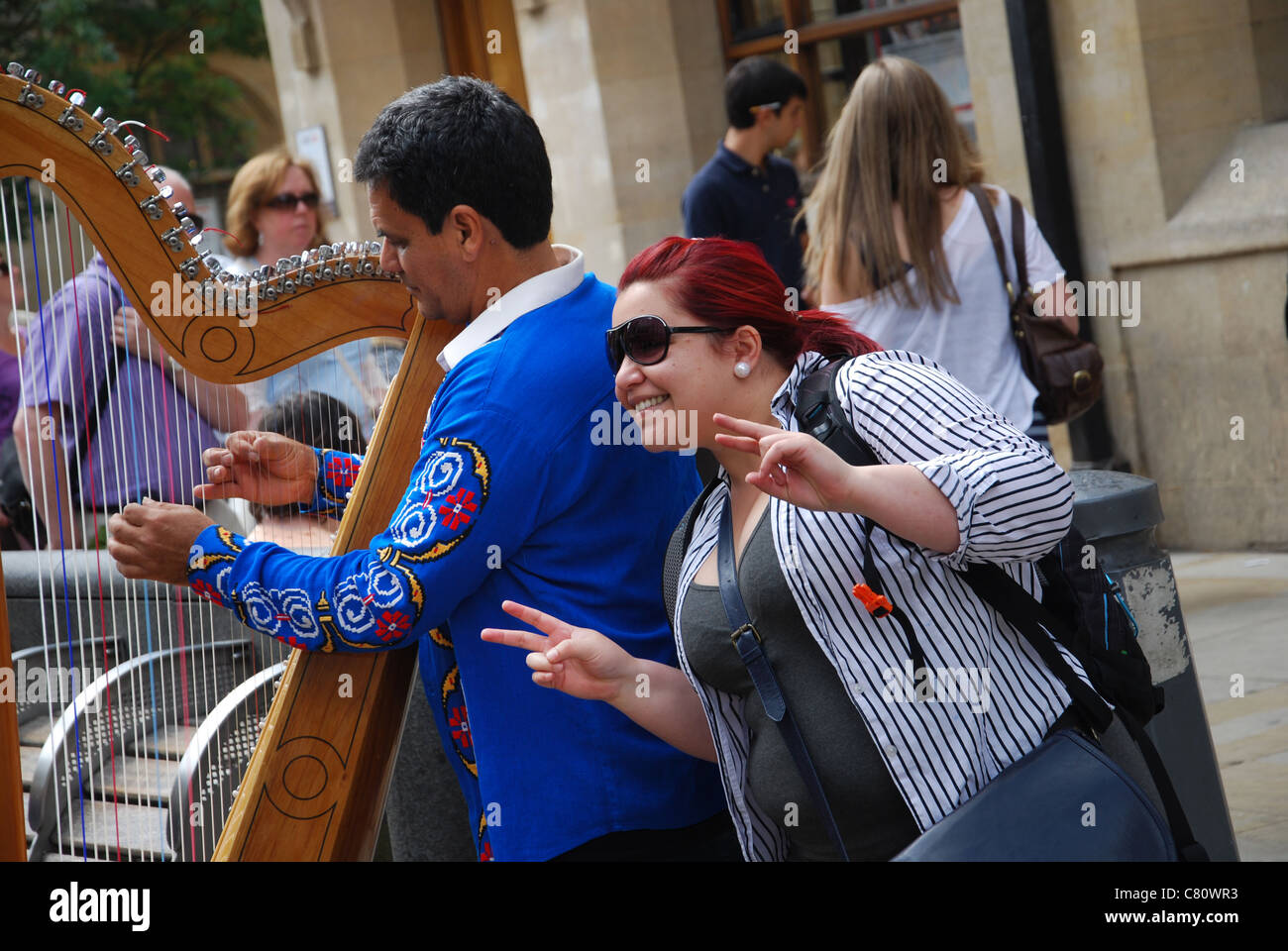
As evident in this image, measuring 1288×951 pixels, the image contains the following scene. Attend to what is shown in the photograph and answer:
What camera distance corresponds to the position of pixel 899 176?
12.8 ft

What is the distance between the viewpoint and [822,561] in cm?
182

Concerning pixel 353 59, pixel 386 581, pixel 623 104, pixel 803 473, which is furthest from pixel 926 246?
pixel 353 59

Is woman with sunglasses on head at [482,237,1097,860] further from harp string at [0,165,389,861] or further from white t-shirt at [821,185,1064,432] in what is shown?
white t-shirt at [821,185,1064,432]

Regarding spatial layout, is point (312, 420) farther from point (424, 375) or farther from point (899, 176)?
point (899, 176)

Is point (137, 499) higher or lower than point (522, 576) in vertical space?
higher

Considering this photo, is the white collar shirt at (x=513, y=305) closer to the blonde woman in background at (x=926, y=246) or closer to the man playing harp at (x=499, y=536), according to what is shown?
the man playing harp at (x=499, y=536)

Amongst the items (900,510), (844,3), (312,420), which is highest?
(844,3)

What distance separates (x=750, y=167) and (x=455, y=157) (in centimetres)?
369

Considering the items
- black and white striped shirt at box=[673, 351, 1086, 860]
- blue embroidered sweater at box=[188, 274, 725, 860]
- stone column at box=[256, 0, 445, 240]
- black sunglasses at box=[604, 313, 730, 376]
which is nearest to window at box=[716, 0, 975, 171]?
stone column at box=[256, 0, 445, 240]

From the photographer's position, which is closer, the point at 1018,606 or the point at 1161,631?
the point at 1018,606

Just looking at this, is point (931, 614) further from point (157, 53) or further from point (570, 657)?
point (157, 53)

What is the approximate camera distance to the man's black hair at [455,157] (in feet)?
7.06
